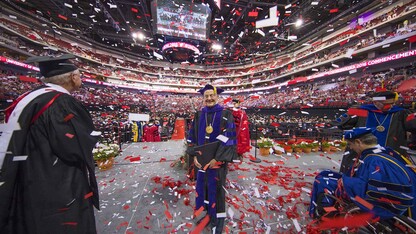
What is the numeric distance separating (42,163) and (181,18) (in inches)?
547

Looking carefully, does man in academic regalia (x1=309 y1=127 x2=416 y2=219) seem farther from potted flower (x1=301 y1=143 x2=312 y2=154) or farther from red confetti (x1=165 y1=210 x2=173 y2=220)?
potted flower (x1=301 y1=143 x2=312 y2=154)

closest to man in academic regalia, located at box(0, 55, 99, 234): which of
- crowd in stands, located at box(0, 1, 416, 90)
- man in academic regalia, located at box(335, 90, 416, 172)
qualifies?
man in academic regalia, located at box(335, 90, 416, 172)

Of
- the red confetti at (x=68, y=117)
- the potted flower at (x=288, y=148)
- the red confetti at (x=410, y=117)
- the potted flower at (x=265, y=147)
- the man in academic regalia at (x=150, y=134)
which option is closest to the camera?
the red confetti at (x=68, y=117)

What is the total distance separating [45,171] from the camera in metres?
1.20

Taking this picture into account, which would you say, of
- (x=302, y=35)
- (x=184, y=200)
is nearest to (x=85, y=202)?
(x=184, y=200)

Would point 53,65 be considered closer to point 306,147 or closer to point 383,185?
point 383,185

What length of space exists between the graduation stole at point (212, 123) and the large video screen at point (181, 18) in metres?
12.3

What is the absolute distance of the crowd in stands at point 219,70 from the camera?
16078 millimetres

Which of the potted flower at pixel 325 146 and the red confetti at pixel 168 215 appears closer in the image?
the red confetti at pixel 168 215

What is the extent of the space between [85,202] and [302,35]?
3118 cm

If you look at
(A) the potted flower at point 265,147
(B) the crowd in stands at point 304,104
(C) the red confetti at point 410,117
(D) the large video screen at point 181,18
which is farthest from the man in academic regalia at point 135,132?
(C) the red confetti at point 410,117

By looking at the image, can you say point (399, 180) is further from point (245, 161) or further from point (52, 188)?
point (245, 161)

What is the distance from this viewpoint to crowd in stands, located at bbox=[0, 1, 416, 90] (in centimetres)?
1608

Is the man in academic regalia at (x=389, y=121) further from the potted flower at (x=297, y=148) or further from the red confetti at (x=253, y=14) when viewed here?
the red confetti at (x=253, y=14)
